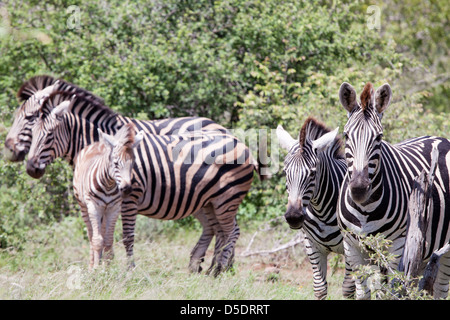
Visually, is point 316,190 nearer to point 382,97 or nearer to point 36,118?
point 382,97

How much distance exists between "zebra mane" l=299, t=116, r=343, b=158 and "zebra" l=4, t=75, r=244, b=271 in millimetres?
2726

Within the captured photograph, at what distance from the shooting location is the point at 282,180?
30.5 feet

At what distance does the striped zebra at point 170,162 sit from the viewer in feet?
24.6

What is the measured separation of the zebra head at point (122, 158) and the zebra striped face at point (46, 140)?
3.43 feet

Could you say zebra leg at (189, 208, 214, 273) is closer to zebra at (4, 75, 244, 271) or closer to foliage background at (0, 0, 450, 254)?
zebra at (4, 75, 244, 271)

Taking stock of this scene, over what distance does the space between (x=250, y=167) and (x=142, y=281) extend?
2.81 m

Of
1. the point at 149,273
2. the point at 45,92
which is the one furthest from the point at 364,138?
the point at 45,92

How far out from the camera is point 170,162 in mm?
7680

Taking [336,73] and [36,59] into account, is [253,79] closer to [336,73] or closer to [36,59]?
[336,73]

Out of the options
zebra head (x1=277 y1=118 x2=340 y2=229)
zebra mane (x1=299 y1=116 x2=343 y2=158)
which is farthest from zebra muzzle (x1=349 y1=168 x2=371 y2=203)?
zebra mane (x1=299 y1=116 x2=343 y2=158)

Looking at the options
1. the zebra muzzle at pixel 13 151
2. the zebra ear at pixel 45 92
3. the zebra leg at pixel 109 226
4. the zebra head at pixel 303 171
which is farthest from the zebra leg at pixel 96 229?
the zebra head at pixel 303 171

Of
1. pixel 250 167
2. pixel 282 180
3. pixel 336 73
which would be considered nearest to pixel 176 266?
pixel 250 167

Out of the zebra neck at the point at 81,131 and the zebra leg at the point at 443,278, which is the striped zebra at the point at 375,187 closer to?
the zebra leg at the point at 443,278
